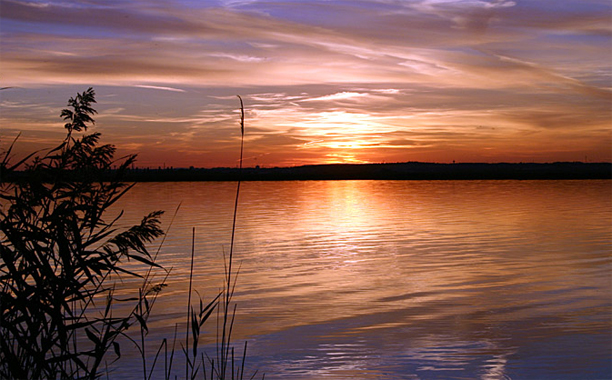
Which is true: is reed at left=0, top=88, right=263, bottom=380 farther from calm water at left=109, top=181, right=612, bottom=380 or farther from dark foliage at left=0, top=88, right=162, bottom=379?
calm water at left=109, top=181, right=612, bottom=380

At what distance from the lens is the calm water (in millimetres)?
8648

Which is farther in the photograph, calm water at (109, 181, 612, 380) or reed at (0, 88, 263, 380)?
calm water at (109, 181, 612, 380)

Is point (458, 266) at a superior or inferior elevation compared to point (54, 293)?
inferior

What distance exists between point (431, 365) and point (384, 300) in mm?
4331

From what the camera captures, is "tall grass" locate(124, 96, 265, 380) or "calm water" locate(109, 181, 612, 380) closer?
"tall grass" locate(124, 96, 265, 380)

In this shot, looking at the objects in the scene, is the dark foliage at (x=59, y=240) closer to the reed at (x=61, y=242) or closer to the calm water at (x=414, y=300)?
the reed at (x=61, y=242)

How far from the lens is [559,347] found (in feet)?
30.5

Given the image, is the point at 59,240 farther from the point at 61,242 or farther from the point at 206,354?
the point at 206,354

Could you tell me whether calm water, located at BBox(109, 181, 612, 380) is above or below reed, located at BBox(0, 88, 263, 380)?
below

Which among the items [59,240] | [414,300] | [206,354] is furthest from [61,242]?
[414,300]

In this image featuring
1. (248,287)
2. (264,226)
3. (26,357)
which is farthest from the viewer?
(264,226)

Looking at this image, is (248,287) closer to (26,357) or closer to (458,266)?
(458,266)

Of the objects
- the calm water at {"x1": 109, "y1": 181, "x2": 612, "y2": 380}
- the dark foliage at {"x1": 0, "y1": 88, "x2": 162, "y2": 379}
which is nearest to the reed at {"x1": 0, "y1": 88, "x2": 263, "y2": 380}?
the dark foliage at {"x1": 0, "y1": 88, "x2": 162, "y2": 379}

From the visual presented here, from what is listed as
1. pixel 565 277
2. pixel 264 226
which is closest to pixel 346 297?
pixel 565 277
